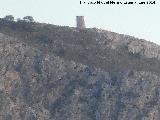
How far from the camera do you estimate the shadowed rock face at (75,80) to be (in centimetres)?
8031

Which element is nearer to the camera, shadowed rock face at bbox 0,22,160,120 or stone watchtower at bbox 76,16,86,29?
shadowed rock face at bbox 0,22,160,120

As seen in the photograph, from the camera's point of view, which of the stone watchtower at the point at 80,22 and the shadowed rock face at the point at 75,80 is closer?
the shadowed rock face at the point at 75,80

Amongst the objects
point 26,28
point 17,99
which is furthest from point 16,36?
point 17,99

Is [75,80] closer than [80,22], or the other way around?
[75,80]

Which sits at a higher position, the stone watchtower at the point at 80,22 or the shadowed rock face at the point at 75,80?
the stone watchtower at the point at 80,22

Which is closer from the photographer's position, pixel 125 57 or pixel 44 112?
pixel 44 112

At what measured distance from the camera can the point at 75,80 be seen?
85.8 meters

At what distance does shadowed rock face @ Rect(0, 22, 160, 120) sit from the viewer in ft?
263

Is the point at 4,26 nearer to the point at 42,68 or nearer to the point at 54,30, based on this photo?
the point at 54,30

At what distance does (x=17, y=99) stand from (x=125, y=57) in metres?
23.2

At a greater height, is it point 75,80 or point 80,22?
point 80,22

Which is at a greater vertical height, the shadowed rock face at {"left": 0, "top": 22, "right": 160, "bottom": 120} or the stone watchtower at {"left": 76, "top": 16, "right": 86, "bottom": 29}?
the stone watchtower at {"left": 76, "top": 16, "right": 86, "bottom": 29}

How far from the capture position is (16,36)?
97.5m

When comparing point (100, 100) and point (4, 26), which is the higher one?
point (4, 26)
